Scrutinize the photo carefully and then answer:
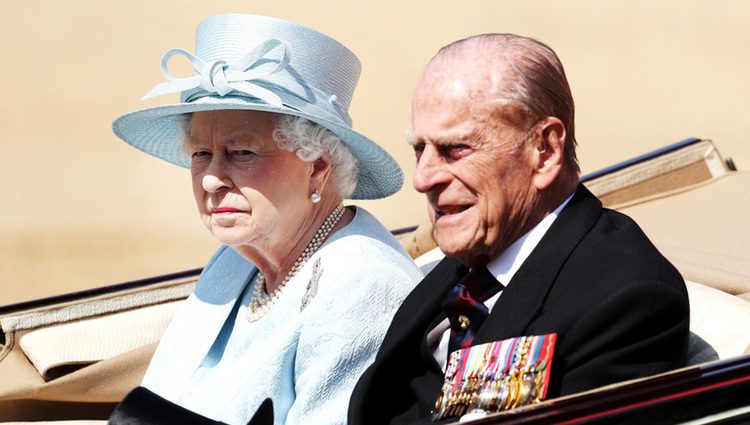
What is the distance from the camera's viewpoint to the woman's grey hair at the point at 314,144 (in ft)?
8.71

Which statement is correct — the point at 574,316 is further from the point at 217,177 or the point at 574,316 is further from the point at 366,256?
the point at 217,177

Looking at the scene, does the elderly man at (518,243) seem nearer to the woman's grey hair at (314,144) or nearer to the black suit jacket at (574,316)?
the black suit jacket at (574,316)

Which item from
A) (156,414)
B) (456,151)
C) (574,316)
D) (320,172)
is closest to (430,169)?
(456,151)

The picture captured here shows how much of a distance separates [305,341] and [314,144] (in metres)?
0.49

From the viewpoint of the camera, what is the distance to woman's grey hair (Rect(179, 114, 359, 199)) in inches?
104

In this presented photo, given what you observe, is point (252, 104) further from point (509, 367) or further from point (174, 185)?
point (174, 185)

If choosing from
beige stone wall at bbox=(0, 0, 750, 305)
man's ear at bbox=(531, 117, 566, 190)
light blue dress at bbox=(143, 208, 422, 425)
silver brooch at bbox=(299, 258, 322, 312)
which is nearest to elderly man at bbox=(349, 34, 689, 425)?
man's ear at bbox=(531, 117, 566, 190)

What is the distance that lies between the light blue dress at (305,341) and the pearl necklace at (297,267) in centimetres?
3

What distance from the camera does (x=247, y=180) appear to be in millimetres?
2631

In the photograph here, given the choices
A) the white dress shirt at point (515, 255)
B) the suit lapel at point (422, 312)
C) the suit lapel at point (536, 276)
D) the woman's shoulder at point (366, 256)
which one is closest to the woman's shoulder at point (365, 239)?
the woman's shoulder at point (366, 256)

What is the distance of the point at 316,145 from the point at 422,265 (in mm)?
668

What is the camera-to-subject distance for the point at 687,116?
861 centimetres

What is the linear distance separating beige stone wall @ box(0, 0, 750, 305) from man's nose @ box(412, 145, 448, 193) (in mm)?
5378

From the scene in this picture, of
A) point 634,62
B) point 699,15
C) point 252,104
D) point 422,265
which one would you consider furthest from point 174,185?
point 252,104
